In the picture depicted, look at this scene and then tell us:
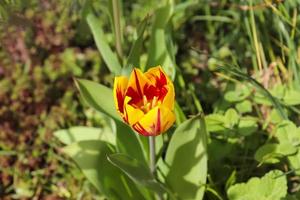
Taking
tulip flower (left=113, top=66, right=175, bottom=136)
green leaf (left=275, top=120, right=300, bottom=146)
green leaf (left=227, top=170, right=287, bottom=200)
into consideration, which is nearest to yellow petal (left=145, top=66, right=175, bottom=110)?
tulip flower (left=113, top=66, right=175, bottom=136)

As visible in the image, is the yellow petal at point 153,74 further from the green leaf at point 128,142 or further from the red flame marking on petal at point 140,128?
the green leaf at point 128,142

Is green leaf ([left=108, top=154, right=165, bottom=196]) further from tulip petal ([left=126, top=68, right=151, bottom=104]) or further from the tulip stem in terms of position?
tulip petal ([left=126, top=68, right=151, bottom=104])

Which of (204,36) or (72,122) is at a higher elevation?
(204,36)

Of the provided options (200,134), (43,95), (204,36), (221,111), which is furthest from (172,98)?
(204,36)

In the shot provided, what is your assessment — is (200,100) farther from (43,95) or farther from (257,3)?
(43,95)

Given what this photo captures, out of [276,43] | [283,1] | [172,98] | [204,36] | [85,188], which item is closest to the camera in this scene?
[172,98]

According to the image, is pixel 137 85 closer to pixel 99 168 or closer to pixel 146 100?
pixel 146 100
